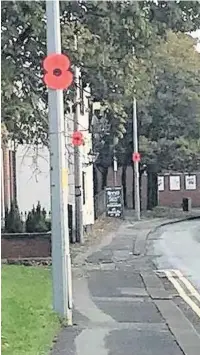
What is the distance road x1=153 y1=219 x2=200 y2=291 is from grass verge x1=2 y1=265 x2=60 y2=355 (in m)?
3.42

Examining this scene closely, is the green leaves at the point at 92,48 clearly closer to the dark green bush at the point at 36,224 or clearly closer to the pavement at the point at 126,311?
the dark green bush at the point at 36,224

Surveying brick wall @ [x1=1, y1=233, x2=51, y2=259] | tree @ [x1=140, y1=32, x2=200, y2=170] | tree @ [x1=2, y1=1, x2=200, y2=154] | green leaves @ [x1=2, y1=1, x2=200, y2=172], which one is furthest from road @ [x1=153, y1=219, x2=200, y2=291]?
tree @ [x1=140, y1=32, x2=200, y2=170]

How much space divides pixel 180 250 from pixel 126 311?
13535 mm

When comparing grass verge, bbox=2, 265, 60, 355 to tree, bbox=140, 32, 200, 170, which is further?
tree, bbox=140, 32, 200, 170

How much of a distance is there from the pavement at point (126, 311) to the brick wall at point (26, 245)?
898mm

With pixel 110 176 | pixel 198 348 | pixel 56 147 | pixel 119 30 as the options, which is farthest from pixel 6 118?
pixel 110 176

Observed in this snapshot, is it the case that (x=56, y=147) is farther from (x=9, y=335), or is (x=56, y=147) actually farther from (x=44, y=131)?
(x=44, y=131)

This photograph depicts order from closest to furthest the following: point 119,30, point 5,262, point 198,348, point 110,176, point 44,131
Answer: point 198,348 → point 119,30 → point 44,131 → point 5,262 → point 110,176

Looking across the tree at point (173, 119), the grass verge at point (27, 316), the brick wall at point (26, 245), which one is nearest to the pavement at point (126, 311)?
the grass verge at point (27, 316)

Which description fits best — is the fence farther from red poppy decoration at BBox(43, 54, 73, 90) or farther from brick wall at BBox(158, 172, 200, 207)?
red poppy decoration at BBox(43, 54, 73, 90)

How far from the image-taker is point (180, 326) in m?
11.7

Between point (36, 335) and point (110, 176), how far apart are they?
5839 centimetres

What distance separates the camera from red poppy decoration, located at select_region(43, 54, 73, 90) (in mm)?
10750

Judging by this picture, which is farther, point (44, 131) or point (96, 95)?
point (96, 95)
